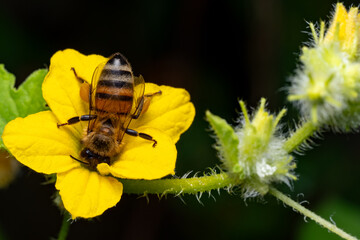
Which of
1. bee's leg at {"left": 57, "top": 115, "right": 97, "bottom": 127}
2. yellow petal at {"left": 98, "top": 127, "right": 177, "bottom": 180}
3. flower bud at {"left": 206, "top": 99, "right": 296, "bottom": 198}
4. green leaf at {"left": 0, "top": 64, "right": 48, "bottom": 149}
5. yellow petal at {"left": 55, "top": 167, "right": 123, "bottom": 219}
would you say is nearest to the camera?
yellow petal at {"left": 55, "top": 167, "right": 123, "bottom": 219}

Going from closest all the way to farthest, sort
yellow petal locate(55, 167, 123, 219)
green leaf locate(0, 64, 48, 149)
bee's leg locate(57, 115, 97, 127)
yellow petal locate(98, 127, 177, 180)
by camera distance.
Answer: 1. yellow petal locate(55, 167, 123, 219)
2. yellow petal locate(98, 127, 177, 180)
3. bee's leg locate(57, 115, 97, 127)
4. green leaf locate(0, 64, 48, 149)

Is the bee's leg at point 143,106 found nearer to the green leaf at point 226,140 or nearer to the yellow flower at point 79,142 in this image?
the yellow flower at point 79,142

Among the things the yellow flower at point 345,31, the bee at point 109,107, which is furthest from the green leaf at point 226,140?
the yellow flower at point 345,31

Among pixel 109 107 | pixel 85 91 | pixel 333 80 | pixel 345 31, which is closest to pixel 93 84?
pixel 85 91

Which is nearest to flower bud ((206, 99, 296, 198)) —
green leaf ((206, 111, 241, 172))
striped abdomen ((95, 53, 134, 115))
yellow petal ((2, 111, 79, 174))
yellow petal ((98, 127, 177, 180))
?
green leaf ((206, 111, 241, 172))

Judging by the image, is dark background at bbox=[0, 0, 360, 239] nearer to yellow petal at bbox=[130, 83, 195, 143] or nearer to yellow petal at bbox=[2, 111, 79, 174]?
yellow petal at bbox=[130, 83, 195, 143]

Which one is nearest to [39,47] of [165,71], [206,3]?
[165,71]

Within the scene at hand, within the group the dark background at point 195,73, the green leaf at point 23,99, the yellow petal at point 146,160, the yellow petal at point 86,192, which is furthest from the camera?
the dark background at point 195,73
